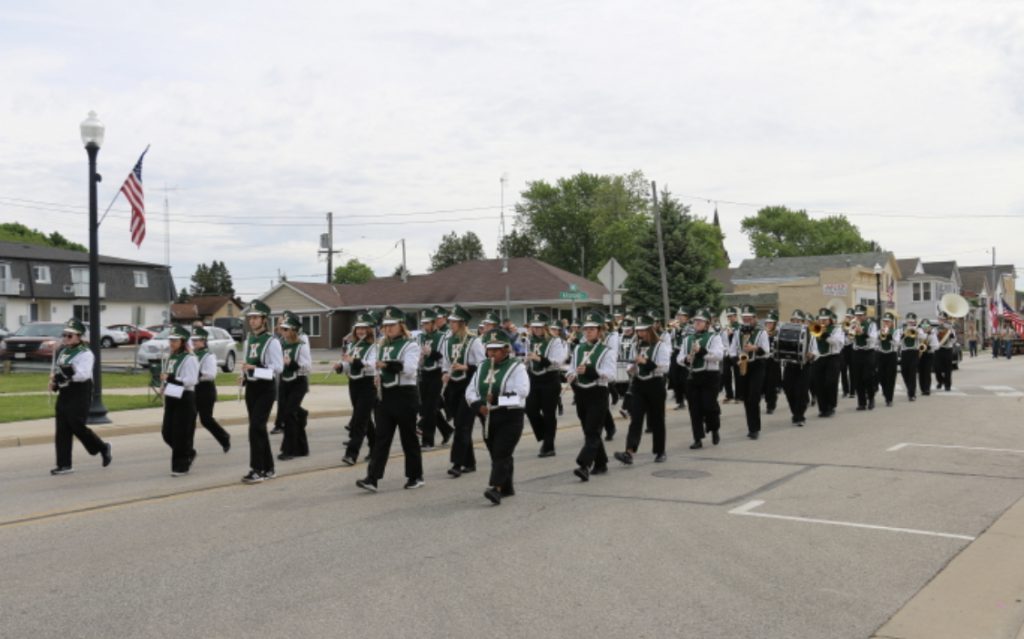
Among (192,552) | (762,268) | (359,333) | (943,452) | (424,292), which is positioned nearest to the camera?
(192,552)

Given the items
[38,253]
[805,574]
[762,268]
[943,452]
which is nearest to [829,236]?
[762,268]

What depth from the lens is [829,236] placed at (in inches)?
4259

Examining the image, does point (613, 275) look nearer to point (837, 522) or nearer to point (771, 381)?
point (771, 381)

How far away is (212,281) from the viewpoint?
411 feet

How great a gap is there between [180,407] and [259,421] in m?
1.38

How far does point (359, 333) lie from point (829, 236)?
104 meters

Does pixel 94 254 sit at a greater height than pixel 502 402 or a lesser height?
greater

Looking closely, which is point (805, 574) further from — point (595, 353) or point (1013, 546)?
point (595, 353)

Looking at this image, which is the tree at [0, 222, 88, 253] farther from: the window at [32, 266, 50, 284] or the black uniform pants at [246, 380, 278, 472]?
the black uniform pants at [246, 380, 278, 472]

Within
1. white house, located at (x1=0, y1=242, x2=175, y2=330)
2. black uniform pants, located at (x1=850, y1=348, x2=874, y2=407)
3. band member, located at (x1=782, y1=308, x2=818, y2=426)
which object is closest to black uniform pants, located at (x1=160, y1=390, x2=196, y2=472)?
band member, located at (x1=782, y1=308, x2=818, y2=426)

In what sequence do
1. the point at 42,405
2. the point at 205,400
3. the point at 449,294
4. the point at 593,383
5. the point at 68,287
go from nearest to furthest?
the point at 593,383, the point at 205,400, the point at 42,405, the point at 449,294, the point at 68,287

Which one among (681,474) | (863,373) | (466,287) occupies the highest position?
(466,287)

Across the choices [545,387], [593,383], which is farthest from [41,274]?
[593,383]

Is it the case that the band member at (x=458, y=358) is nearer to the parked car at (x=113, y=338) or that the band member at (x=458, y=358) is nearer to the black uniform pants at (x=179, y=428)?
the black uniform pants at (x=179, y=428)
